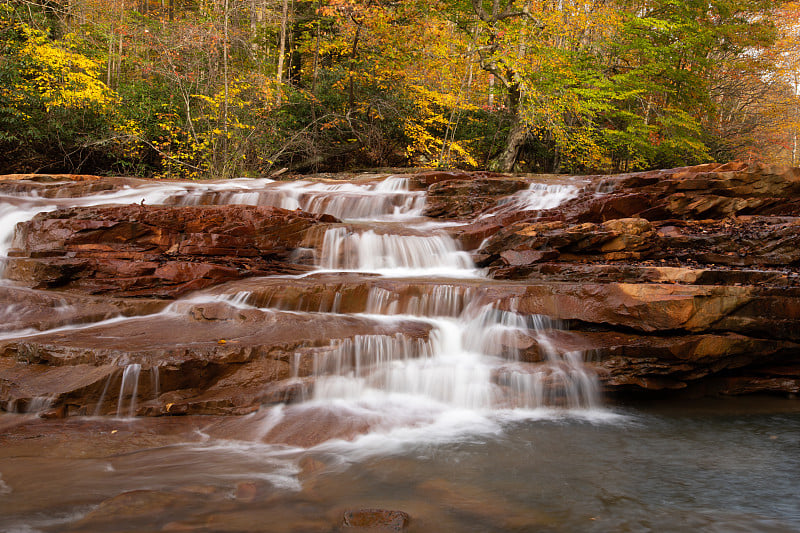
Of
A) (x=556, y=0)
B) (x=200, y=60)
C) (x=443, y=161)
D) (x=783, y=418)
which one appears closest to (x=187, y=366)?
(x=783, y=418)

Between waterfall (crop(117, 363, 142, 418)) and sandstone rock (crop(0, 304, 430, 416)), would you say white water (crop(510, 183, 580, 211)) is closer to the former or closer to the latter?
sandstone rock (crop(0, 304, 430, 416))

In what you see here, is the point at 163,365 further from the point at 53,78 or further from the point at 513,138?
the point at 513,138

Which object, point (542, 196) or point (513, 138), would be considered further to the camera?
point (513, 138)

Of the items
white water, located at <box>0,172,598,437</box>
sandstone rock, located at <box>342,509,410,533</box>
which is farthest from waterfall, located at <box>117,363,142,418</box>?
sandstone rock, located at <box>342,509,410,533</box>

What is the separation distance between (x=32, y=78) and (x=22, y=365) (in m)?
14.7

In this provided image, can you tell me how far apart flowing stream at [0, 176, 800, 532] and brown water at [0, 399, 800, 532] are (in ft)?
0.06

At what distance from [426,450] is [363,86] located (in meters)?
16.7

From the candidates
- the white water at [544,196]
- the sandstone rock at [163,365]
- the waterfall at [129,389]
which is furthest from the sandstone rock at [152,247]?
the white water at [544,196]

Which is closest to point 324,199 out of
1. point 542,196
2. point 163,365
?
point 542,196

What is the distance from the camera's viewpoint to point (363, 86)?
18.8 m

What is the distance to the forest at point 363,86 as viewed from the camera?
15.0 m

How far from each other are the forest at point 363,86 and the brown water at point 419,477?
38.2 ft

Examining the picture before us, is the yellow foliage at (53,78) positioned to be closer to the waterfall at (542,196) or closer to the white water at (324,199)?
the white water at (324,199)

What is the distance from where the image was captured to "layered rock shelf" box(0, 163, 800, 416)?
514 centimetres
